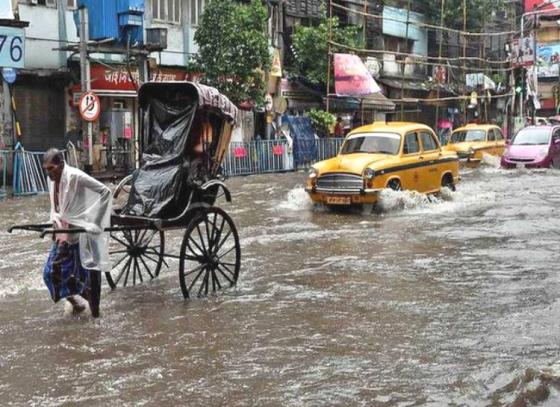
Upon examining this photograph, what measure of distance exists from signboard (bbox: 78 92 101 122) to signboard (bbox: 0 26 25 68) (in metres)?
Answer: 1.86

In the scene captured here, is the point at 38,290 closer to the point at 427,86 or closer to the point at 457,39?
the point at 427,86

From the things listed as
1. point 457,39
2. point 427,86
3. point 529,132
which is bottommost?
point 529,132

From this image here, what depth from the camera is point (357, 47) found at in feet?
103

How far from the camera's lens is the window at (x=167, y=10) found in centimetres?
2539

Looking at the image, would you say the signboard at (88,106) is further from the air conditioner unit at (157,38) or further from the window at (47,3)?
the window at (47,3)

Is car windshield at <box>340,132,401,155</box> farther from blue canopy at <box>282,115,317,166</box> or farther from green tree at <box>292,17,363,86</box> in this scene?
green tree at <box>292,17,363,86</box>

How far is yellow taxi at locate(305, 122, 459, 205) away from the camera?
14.5 metres

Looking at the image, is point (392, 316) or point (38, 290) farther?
point (38, 290)

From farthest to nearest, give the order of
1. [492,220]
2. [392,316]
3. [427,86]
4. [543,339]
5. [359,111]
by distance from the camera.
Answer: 1. [427,86]
2. [359,111]
3. [492,220]
4. [392,316]
5. [543,339]

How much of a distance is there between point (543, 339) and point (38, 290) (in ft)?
18.1

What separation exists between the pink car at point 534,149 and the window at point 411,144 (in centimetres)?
923

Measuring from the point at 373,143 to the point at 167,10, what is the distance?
12879mm

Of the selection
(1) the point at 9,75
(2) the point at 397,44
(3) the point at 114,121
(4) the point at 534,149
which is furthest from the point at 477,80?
(1) the point at 9,75

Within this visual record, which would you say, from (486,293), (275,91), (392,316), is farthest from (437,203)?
(275,91)
